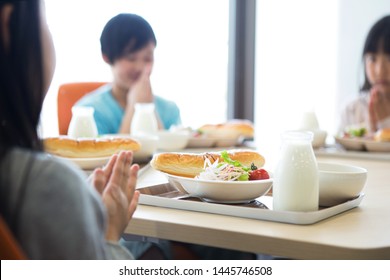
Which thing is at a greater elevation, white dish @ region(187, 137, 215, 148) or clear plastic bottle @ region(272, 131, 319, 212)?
clear plastic bottle @ region(272, 131, 319, 212)

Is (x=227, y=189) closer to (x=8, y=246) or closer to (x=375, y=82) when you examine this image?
(x=8, y=246)

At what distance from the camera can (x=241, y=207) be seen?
1286mm

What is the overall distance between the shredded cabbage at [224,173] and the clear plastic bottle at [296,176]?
0.11 meters

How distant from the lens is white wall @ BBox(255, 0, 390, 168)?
187 inches

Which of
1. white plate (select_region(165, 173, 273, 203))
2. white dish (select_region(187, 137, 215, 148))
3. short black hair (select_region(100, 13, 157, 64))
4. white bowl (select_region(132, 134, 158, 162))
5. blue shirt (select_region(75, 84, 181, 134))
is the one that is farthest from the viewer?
short black hair (select_region(100, 13, 157, 64))

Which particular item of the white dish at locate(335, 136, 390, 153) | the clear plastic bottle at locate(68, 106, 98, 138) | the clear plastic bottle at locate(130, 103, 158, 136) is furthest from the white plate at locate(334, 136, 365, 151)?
the clear plastic bottle at locate(68, 106, 98, 138)

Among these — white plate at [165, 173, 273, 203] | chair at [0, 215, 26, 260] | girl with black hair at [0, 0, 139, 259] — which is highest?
girl with black hair at [0, 0, 139, 259]

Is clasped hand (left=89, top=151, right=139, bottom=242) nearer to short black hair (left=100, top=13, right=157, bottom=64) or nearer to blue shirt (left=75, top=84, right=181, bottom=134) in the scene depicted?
blue shirt (left=75, top=84, right=181, bottom=134)

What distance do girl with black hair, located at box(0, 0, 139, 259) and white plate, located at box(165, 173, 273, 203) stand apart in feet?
1.73

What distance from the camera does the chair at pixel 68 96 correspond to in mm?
2883

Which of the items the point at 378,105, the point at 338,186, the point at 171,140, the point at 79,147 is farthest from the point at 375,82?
the point at 338,186

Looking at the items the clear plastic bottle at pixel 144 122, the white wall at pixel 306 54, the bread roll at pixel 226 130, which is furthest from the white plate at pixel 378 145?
the white wall at pixel 306 54

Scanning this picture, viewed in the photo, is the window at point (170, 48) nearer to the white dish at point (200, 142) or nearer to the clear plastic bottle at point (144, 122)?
the clear plastic bottle at point (144, 122)

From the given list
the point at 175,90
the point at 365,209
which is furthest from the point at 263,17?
the point at 365,209
